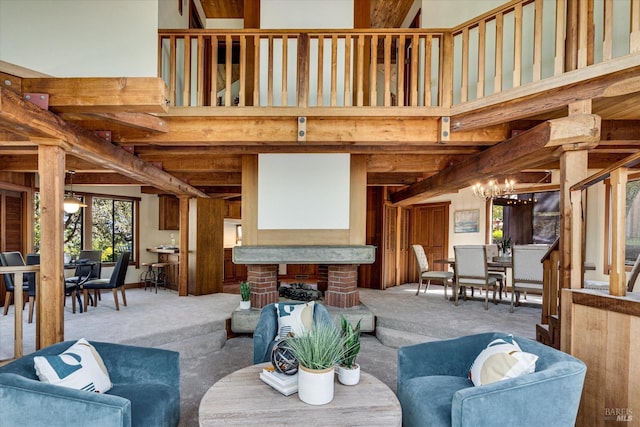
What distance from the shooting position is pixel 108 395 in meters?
1.63

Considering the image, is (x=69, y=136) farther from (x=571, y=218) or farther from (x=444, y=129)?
(x=571, y=218)

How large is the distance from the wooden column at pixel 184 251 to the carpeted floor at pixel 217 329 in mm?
734

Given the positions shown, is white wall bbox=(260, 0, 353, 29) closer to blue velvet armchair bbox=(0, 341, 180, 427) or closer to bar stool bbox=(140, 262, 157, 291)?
blue velvet armchair bbox=(0, 341, 180, 427)

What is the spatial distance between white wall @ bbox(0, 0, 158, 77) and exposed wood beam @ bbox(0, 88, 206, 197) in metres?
0.44

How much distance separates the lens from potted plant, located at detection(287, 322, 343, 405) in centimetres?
175

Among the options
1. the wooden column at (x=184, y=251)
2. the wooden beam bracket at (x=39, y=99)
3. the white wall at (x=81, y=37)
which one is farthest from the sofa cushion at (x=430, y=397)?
the wooden column at (x=184, y=251)

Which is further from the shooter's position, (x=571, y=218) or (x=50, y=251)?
(x=50, y=251)

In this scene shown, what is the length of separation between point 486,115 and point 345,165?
1.72 m

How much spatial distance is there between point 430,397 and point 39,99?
138 inches

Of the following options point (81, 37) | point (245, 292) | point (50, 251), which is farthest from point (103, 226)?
point (81, 37)

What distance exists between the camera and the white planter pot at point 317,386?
1.75m

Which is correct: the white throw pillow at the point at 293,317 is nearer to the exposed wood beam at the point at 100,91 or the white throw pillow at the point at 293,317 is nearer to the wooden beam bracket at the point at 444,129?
the exposed wood beam at the point at 100,91

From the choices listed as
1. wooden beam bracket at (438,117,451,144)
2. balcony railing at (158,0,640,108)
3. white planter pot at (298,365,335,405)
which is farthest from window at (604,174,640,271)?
white planter pot at (298,365,335,405)

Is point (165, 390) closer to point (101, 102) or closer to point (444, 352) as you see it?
point (444, 352)
